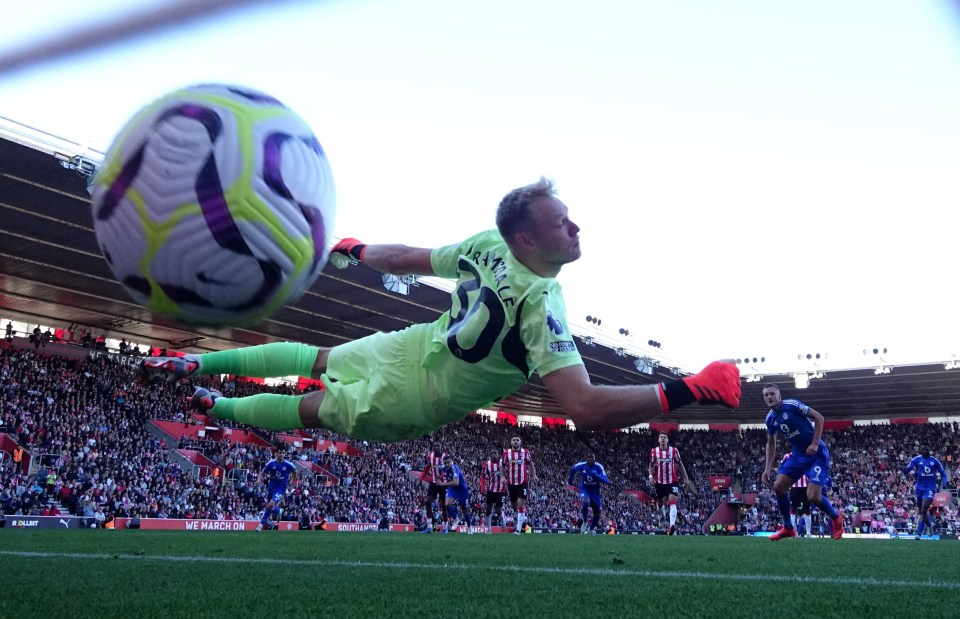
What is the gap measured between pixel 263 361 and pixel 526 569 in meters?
2.31

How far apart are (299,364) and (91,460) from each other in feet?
60.8

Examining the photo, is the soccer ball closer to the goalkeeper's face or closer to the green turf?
the goalkeeper's face

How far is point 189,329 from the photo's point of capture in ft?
38.2

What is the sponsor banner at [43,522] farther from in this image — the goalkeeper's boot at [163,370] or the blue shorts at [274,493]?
the goalkeeper's boot at [163,370]

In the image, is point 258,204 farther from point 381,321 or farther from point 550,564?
point 381,321

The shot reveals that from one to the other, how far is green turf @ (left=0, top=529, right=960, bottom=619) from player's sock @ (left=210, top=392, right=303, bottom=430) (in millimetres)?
822

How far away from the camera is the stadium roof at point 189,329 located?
17031 mm

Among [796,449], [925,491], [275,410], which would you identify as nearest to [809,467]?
[796,449]

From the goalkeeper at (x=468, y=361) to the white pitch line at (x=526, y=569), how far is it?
A: 5.60 feet

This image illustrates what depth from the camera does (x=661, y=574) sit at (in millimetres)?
5082

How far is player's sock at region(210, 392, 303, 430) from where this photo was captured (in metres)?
4.20

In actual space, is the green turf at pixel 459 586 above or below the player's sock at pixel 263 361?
below

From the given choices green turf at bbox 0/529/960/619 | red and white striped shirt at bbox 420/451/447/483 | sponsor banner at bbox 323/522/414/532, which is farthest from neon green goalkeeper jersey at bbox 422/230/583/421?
sponsor banner at bbox 323/522/414/532

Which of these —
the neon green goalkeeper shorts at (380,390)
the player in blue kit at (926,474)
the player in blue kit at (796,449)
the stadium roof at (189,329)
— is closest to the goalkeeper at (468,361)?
the neon green goalkeeper shorts at (380,390)
